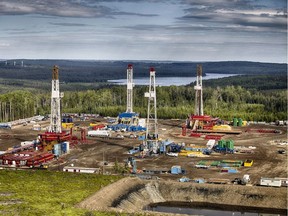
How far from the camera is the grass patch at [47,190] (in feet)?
127

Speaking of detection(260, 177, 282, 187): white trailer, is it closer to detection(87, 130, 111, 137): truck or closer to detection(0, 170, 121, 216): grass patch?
detection(0, 170, 121, 216): grass patch

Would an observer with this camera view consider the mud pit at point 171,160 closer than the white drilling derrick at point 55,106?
Yes

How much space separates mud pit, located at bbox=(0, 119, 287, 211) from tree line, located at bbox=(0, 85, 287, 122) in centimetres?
1200

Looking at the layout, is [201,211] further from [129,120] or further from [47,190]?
[129,120]

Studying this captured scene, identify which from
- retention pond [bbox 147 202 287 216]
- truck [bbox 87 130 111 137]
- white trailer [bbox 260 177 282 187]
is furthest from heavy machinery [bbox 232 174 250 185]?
truck [bbox 87 130 111 137]

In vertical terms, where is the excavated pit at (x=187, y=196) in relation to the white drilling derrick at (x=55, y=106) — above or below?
below

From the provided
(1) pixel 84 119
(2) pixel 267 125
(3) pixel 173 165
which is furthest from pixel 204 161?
(1) pixel 84 119

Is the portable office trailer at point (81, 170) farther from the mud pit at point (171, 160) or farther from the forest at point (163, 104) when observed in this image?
the forest at point (163, 104)

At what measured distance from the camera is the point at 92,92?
12200 centimetres

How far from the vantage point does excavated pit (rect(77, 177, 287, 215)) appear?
144 feet

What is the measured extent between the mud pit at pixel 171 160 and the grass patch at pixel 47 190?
180 centimetres

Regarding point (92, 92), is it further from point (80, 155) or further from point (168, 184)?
point (168, 184)

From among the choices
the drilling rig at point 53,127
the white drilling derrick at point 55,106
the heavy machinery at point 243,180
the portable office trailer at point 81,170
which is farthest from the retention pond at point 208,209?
the white drilling derrick at point 55,106

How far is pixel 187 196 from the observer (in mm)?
46812
